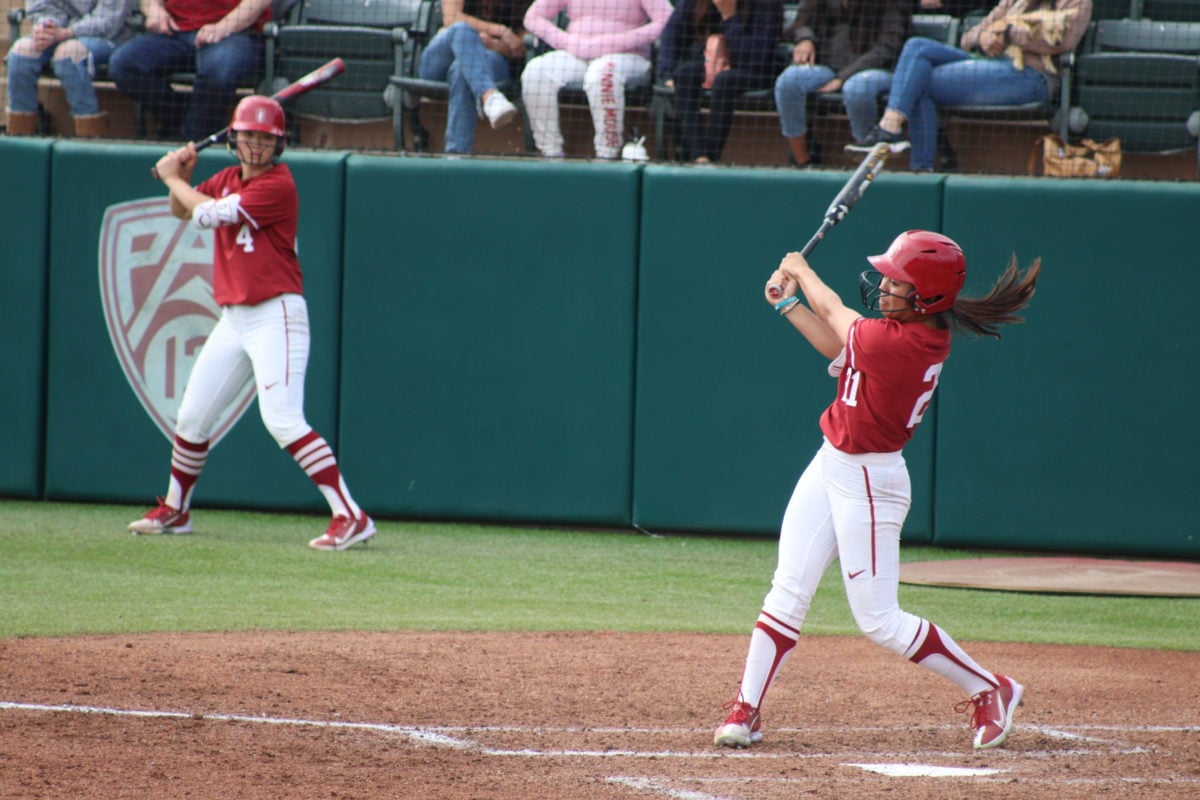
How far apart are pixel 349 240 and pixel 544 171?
1230 millimetres

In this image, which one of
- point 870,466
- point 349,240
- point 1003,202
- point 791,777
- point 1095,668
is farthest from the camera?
point 349,240

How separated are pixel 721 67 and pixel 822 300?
4.90 meters

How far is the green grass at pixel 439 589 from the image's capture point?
623cm

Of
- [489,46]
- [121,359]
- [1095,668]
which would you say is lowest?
[1095,668]

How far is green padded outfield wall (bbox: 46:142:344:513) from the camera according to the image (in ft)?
29.3

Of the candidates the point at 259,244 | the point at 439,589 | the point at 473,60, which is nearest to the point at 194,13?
the point at 473,60

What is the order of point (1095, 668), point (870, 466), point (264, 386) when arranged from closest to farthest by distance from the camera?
point (870, 466) → point (1095, 668) → point (264, 386)

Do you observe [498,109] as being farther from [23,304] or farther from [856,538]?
[856,538]

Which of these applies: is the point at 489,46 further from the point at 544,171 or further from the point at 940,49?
the point at 940,49

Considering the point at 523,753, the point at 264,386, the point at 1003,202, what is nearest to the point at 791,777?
the point at 523,753

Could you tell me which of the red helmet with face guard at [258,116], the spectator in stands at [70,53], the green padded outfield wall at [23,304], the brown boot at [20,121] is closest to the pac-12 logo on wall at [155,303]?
the green padded outfield wall at [23,304]

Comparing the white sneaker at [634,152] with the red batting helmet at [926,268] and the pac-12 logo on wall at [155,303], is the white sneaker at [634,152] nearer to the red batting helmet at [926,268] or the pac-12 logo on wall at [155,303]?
the pac-12 logo on wall at [155,303]

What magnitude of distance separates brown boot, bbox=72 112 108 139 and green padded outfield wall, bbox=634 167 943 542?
3.64 metres

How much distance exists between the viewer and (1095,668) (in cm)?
573
